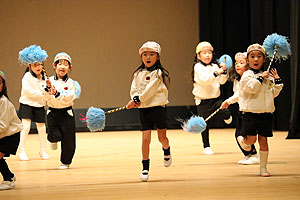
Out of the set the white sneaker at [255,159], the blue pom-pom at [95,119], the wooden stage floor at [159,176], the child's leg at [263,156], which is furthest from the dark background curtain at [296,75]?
the blue pom-pom at [95,119]

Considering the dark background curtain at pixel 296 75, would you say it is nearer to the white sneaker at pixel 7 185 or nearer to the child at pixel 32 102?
the child at pixel 32 102

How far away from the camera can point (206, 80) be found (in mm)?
5719

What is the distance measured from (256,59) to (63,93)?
1.74 meters

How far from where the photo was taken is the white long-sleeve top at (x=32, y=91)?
216 inches

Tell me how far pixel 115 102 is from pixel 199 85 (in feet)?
12.3

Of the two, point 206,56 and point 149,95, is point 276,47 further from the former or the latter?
point 206,56

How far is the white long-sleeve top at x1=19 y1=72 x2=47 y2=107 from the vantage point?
5.49m

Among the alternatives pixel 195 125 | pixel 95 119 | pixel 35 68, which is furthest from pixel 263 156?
pixel 35 68

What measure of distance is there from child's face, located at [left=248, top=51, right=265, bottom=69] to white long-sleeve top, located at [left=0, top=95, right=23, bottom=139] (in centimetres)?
186

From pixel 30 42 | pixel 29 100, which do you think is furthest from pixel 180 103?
pixel 29 100

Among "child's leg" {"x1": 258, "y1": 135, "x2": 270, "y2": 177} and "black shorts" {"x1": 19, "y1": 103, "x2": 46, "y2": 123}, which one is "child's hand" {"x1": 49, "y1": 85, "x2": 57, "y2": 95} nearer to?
"black shorts" {"x1": 19, "y1": 103, "x2": 46, "y2": 123}

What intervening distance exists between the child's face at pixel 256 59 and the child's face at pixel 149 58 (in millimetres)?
763

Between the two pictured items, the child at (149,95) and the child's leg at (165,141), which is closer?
the child at (149,95)

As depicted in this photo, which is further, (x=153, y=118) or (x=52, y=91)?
(x=52, y=91)
